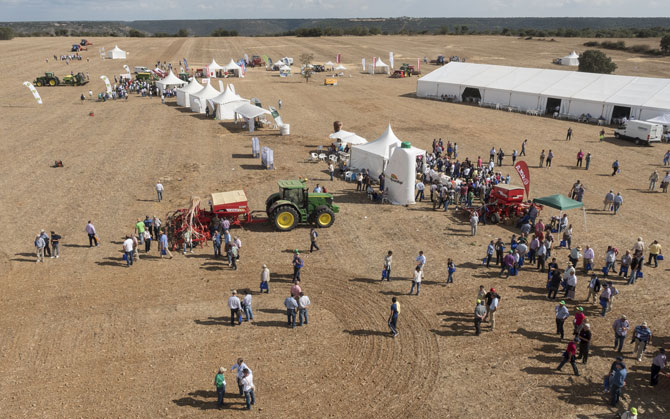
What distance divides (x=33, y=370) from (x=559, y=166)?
28.1 m

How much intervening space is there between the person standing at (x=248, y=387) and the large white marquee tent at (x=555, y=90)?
38.7 metres

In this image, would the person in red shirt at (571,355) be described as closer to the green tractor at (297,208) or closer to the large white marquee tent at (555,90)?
the green tractor at (297,208)

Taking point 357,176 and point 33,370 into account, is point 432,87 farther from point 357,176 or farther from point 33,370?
point 33,370

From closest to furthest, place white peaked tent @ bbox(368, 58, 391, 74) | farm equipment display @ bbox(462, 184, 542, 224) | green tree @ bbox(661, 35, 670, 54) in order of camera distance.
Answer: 1. farm equipment display @ bbox(462, 184, 542, 224)
2. white peaked tent @ bbox(368, 58, 391, 74)
3. green tree @ bbox(661, 35, 670, 54)

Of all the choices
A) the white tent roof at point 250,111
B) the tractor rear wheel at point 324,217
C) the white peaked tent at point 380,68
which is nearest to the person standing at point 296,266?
the tractor rear wheel at point 324,217

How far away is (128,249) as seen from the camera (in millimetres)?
15828

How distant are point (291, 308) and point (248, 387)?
3.17 m

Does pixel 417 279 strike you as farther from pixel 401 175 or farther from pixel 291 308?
pixel 401 175

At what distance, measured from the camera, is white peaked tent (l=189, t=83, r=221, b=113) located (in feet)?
136

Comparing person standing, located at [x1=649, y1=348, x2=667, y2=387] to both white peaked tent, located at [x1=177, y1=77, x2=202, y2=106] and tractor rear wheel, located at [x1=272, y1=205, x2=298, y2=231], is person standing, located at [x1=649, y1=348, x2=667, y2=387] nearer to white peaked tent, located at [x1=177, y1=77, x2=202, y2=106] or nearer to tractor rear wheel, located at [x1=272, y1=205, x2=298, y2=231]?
tractor rear wheel, located at [x1=272, y1=205, x2=298, y2=231]

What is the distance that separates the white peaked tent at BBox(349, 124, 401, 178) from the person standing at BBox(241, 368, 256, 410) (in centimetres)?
1603

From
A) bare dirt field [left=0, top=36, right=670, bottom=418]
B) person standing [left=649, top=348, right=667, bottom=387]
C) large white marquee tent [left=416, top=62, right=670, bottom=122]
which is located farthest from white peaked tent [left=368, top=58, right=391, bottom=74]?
person standing [left=649, top=348, right=667, bottom=387]

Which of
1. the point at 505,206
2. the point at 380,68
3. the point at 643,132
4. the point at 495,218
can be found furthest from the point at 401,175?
the point at 380,68

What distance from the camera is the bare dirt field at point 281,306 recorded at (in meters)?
10.4
